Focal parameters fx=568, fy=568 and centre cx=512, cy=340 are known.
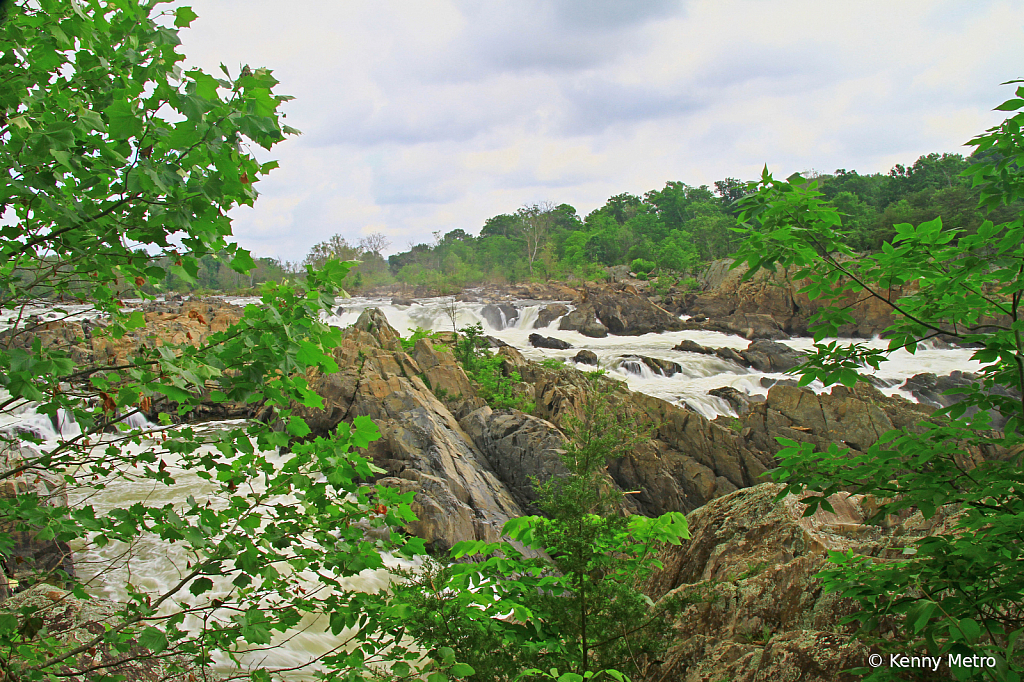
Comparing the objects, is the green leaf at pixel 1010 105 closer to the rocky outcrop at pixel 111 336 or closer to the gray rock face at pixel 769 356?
the rocky outcrop at pixel 111 336

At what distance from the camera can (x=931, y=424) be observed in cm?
262

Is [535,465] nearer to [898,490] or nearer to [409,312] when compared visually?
[898,490]

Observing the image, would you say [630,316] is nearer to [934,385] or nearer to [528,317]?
[528,317]

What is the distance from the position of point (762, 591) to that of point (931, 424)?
1516 millimetres

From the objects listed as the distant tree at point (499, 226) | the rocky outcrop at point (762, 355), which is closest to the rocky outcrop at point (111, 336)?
the rocky outcrop at point (762, 355)

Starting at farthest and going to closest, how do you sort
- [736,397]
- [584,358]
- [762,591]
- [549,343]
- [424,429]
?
[549,343]
[584,358]
[736,397]
[424,429]
[762,591]

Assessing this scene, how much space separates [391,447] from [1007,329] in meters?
8.09

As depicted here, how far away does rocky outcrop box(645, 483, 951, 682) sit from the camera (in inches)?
107

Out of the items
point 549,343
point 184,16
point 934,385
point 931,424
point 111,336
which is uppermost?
point 184,16

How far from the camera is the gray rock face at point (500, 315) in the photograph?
31.8 m

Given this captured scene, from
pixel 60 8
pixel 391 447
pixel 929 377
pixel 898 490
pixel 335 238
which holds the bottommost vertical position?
pixel 929 377

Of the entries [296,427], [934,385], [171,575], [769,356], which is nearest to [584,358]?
[769,356]

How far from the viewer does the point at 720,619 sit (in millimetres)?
3543

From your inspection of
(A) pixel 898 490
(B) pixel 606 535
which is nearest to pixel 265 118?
(B) pixel 606 535
